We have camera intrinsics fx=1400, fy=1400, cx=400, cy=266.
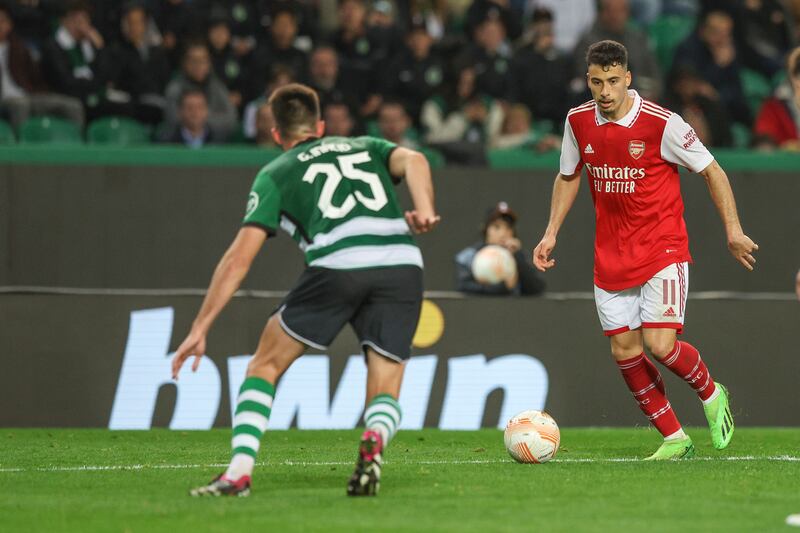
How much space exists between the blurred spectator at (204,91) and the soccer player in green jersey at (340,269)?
7.21m

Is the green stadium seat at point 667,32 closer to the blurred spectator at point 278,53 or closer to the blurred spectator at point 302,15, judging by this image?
the blurred spectator at point 302,15

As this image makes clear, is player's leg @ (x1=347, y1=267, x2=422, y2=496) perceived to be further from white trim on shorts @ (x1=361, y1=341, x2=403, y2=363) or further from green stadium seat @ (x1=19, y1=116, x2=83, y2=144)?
green stadium seat @ (x1=19, y1=116, x2=83, y2=144)

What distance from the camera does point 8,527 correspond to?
5574 millimetres

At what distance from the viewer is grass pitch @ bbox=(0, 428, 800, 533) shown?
18.4ft

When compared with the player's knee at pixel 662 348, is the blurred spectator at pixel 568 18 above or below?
above

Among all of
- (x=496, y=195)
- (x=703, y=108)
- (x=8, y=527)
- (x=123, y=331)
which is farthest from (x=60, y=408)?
(x=703, y=108)

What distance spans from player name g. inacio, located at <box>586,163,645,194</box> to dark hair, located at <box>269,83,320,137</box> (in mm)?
2080

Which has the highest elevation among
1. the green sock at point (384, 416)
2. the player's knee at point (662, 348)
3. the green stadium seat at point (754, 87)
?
the green stadium seat at point (754, 87)

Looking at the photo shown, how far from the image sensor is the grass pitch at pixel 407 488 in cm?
562

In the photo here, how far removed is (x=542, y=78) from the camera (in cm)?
1502

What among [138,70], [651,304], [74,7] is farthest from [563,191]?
[74,7]

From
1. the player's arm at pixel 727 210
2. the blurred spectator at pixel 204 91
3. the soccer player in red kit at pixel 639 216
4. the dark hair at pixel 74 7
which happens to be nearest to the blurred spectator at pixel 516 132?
the blurred spectator at pixel 204 91

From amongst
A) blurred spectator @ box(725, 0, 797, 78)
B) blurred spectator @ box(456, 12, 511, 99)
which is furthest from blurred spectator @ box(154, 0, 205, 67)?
blurred spectator @ box(725, 0, 797, 78)

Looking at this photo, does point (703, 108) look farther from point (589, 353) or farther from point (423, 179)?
point (423, 179)
